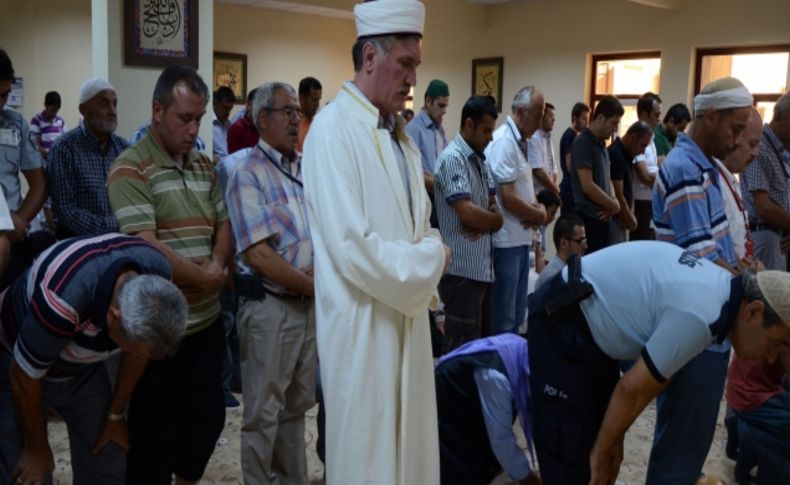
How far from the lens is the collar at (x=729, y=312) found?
1.76 metres

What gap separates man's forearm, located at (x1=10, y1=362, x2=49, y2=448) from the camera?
1783mm

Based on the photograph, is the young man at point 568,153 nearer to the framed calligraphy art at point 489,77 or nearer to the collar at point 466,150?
the collar at point 466,150

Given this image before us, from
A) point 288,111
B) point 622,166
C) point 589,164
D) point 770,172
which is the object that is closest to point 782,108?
point 770,172

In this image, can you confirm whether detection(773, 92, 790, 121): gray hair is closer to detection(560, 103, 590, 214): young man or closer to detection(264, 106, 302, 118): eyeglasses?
detection(560, 103, 590, 214): young man

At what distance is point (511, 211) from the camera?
12.3 ft

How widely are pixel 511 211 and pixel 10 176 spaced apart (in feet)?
7.46

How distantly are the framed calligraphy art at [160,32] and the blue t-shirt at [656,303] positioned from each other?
2629 millimetres

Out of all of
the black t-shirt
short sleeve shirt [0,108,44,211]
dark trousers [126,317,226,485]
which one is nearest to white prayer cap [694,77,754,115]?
dark trousers [126,317,226,485]

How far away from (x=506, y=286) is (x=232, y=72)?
6.43 meters

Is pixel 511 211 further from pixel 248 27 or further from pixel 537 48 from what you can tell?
pixel 248 27

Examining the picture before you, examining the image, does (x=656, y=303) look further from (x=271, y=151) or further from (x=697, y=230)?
(x=271, y=151)

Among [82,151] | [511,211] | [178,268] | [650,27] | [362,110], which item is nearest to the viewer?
[362,110]

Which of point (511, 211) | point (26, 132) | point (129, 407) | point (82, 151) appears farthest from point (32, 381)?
point (511, 211)

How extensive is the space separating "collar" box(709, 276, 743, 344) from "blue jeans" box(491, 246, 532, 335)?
197cm
